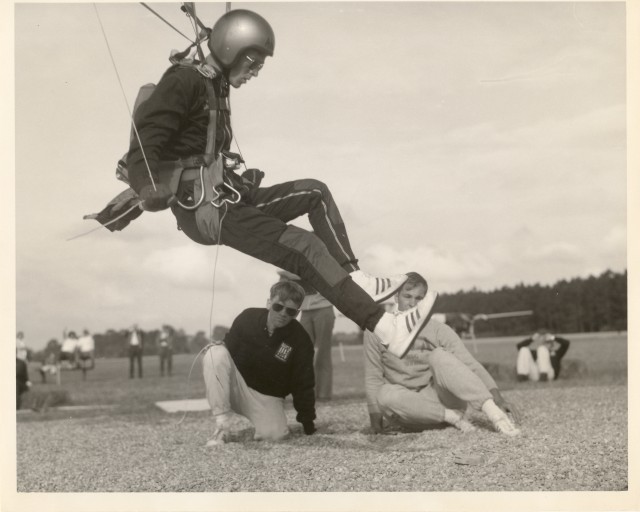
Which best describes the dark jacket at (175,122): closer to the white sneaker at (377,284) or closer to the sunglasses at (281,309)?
the white sneaker at (377,284)

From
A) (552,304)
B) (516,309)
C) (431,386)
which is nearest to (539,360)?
(552,304)

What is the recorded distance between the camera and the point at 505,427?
21.8 ft

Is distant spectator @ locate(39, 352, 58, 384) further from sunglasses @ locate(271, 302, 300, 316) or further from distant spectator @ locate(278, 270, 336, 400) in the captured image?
sunglasses @ locate(271, 302, 300, 316)

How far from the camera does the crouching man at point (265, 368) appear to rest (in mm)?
6551

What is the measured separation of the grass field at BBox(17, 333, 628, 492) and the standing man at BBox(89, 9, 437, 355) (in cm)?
144

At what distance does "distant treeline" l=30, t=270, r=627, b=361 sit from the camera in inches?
335

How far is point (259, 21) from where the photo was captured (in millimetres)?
5312

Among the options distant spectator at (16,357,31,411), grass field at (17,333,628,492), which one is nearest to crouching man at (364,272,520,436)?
grass field at (17,333,628,492)

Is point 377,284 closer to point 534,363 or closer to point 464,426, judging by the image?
point 464,426

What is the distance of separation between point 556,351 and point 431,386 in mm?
3729

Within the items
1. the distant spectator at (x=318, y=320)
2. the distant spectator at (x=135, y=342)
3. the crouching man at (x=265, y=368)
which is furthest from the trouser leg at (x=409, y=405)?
the distant spectator at (x=135, y=342)

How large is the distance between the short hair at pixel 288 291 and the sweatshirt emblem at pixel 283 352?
36 centimetres

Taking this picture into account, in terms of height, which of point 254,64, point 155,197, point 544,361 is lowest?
point 544,361
